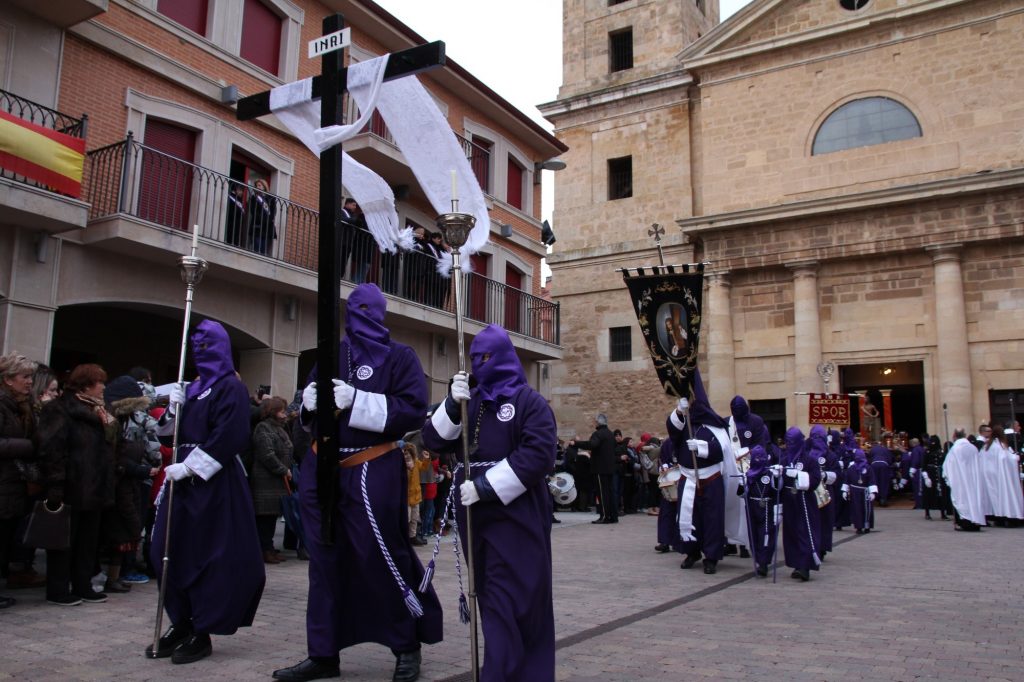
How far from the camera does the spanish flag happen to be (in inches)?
398

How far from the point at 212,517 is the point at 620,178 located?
90.2 ft

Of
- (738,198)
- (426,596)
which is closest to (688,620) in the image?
(426,596)

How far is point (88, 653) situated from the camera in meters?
5.27

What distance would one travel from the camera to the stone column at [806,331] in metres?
25.4

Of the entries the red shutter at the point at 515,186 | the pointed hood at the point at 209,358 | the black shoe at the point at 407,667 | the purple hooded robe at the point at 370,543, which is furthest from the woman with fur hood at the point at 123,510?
the red shutter at the point at 515,186

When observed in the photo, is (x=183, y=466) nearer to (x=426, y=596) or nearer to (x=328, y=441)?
(x=328, y=441)

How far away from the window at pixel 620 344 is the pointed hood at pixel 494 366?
25054mm

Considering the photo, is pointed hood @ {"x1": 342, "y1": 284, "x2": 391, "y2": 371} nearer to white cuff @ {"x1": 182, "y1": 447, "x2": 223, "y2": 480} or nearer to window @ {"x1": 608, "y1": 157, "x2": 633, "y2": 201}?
white cuff @ {"x1": 182, "y1": 447, "x2": 223, "y2": 480}

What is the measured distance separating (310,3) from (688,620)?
47.4 ft

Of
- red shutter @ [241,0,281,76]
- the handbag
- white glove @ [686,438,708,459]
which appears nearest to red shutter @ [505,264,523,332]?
red shutter @ [241,0,281,76]

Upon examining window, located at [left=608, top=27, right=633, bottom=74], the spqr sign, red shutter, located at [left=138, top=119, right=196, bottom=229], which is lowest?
the spqr sign

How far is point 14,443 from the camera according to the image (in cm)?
659

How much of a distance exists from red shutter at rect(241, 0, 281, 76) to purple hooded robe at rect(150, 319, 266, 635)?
11.7m

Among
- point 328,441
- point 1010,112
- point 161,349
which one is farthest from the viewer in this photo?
point 1010,112
